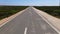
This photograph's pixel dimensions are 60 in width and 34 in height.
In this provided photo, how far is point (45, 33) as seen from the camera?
47.1ft

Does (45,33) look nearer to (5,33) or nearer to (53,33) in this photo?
(53,33)

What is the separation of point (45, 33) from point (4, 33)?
9.98 ft

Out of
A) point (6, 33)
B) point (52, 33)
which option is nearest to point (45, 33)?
point (52, 33)

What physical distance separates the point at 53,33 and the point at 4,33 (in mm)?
3612

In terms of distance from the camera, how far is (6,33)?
554 inches

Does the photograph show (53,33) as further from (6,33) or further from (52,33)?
(6,33)

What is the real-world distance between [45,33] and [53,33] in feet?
1.96

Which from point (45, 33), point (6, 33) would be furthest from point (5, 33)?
point (45, 33)

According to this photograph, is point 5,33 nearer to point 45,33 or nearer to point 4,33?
point 4,33

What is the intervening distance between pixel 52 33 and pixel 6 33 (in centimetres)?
339

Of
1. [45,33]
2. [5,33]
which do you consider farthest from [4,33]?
[45,33]

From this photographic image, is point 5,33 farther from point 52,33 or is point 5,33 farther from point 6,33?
point 52,33

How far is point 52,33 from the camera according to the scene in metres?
14.2
